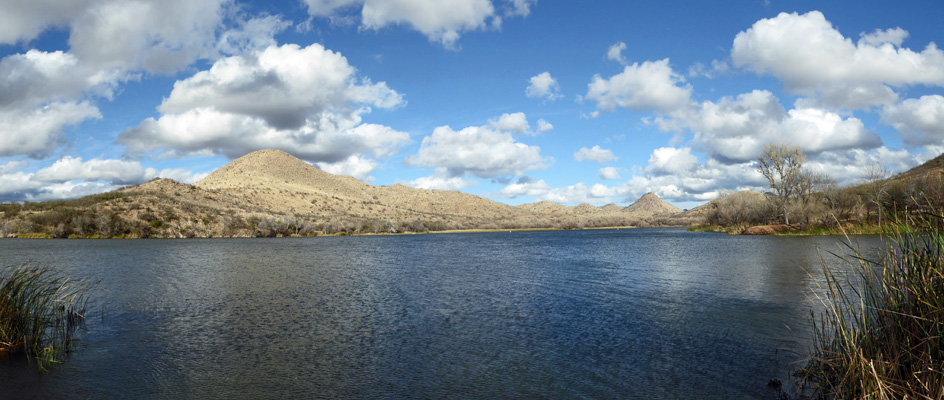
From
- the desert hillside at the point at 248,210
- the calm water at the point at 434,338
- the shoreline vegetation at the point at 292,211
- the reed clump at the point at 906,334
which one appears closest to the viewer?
the reed clump at the point at 906,334

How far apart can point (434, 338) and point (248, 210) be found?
10887cm

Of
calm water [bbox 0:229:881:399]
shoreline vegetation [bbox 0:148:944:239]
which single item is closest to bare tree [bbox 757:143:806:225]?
shoreline vegetation [bbox 0:148:944:239]

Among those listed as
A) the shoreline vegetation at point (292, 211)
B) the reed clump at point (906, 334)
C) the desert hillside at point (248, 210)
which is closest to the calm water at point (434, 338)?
the reed clump at point (906, 334)

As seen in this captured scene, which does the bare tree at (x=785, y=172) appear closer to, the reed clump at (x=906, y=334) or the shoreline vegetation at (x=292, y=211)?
the shoreline vegetation at (x=292, y=211)

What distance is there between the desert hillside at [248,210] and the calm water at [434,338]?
66.5 metres

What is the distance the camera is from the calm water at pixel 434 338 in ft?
34.6

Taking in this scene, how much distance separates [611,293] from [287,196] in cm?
13569

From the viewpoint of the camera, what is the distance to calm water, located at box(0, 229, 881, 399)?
1055cm

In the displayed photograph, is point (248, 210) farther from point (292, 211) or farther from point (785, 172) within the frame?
point (785, 172)

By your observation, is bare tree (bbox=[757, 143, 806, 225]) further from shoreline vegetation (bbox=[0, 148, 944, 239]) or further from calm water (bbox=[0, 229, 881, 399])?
calm water (bbox=[0, 229, 881, 399])

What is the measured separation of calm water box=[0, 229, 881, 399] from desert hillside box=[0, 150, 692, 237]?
2617 inches

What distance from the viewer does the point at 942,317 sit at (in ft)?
22.9

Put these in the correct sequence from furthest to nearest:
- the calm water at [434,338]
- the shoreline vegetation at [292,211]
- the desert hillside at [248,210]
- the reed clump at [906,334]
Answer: the desert hillside at [248,210], the shoreline vegetation at [292,211], the calm water at [434,338], the reed clump at [906,334]

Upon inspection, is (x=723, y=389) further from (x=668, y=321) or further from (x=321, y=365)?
(x=321, y=365)
